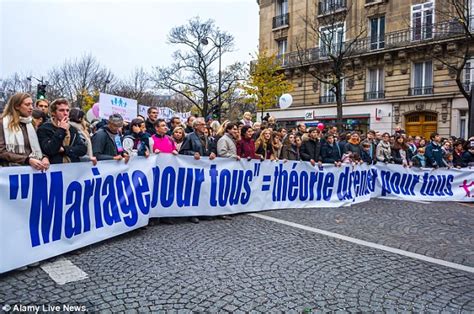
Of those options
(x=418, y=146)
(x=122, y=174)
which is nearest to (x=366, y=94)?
(x=418, y=146)

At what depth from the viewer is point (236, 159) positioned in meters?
7.42

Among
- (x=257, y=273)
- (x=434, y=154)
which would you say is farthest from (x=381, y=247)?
(x=434, y=154)

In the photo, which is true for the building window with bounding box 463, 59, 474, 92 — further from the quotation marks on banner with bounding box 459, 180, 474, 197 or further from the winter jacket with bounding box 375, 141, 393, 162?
the winter jacket with bounding box 375, 141, 393, 162

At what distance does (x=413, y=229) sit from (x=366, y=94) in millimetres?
25139

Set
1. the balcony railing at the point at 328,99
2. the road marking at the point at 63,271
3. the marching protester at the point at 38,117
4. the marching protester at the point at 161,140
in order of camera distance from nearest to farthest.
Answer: the road marking at the point at 63,271, the marching protester at the point at 38,117, the marching protester at the point at 161,140, the balcony railing at the point at 328,99

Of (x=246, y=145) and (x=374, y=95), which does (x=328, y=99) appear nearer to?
(x=374, y=95)

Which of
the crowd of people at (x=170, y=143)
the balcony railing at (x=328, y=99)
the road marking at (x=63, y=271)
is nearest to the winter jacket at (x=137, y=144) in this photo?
the crowd of people at (x=170, y=143)

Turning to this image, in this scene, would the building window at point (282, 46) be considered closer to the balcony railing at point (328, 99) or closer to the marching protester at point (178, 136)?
the balcony railing at point (328, 99)

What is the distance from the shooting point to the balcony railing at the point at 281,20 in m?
35.9

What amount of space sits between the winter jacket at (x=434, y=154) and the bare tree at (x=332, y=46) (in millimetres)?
18611

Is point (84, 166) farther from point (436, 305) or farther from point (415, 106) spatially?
point (415, 106)

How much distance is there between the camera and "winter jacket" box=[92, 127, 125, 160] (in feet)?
19.0

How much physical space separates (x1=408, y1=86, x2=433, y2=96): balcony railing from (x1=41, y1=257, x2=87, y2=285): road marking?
27.4 m

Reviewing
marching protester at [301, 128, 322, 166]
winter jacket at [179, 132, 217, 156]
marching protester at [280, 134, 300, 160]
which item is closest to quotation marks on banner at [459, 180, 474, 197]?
marching protester at [301, 128, 322, 166]
